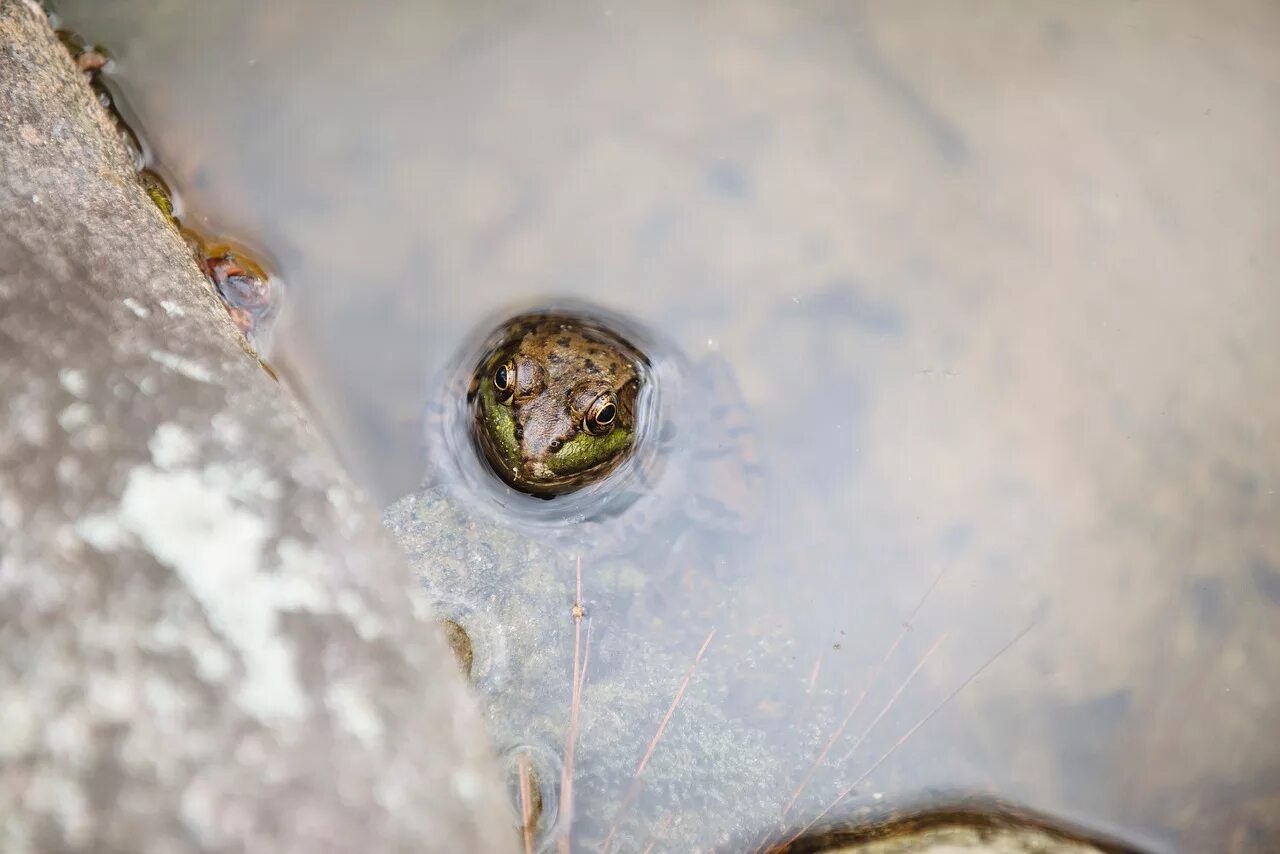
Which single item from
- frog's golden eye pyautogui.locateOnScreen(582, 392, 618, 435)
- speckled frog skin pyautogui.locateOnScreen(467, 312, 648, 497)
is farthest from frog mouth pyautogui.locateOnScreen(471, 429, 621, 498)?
frog's golden eye pyautogui.locateOnScreen(582, 392, 618, 435)

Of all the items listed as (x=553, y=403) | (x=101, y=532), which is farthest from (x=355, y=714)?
(x=553, y=403)

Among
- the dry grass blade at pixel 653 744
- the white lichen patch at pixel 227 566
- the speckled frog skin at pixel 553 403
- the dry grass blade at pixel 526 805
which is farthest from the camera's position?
the speckled frog skin at pixel 553 403

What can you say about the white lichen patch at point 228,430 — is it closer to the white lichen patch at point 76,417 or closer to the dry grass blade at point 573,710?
the white lichen patch at point 76,417

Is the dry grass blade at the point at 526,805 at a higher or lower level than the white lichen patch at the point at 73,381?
lower

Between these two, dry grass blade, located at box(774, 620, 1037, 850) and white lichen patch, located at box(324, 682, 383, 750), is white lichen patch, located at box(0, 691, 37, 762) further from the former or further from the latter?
dry grass blade, located at box(774, 620, 1037, 850)

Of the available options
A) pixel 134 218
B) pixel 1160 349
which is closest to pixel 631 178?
pixel 134 218

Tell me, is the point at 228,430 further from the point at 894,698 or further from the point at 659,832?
the point at 894,698

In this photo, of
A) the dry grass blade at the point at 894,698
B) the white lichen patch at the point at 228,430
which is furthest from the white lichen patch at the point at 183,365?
the dry grass blade at the point at 894,698
